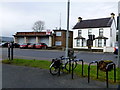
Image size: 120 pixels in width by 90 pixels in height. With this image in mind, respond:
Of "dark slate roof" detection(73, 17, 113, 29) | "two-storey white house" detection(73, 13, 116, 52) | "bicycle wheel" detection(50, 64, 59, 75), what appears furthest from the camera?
"dark slate roof" detection(73, 17, 113, 29)

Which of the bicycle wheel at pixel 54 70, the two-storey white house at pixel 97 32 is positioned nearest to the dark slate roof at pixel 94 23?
the two-storey white house at pixel 97 32

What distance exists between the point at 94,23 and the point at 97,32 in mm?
3113

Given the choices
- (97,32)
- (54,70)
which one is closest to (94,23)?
(97,32)

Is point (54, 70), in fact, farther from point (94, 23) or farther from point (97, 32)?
point (94, 23)

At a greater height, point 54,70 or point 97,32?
point 97,32

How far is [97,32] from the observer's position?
33.0 meters

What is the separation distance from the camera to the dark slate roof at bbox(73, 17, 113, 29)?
32491 mm

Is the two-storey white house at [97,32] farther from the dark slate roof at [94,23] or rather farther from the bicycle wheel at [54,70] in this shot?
the bicycle wheel at [54,70]

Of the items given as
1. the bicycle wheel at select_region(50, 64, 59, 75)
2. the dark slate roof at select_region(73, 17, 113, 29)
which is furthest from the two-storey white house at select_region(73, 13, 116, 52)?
the bicycle wheel at select_region(50, 64, 59, 75)

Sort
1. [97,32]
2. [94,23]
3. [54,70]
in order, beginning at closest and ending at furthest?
[54,70] < [97,32] < [94,23]

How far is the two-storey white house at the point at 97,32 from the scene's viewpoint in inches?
1242

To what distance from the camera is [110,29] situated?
3133cm

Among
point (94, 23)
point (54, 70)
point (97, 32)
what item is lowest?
point (54, 70)

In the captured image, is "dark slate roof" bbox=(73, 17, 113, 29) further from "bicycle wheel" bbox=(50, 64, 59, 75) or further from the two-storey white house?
"bicycle wheel" bbox=(50, 64, 59, 75)
